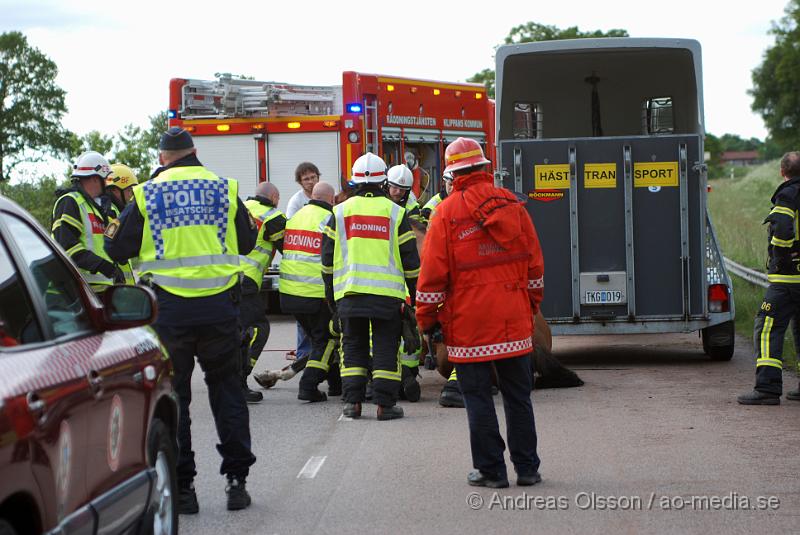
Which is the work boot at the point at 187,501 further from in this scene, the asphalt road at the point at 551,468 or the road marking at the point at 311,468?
the road marking at the point at 311,468

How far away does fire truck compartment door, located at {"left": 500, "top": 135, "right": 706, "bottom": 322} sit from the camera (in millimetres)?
13680

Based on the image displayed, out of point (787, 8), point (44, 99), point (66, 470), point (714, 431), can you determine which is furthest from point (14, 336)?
point (787, 8)

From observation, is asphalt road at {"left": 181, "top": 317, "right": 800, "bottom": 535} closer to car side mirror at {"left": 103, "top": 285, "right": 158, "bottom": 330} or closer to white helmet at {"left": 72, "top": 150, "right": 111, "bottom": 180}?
car side mirror at {"left": 103, "top": 285, "right": 158, "bottom": 330}

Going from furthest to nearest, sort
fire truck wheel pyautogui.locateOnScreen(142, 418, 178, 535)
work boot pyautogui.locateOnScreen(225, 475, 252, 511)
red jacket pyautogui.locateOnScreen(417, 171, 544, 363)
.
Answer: red jacket pyautogui.locateOnScreen(417, 171, 544, 363) → work boot pyautogui.locateOnScreen(225, 475, 252, 511) → fire truck wheel pyautogui.locateOnScreen(142, 418, 178, 535)

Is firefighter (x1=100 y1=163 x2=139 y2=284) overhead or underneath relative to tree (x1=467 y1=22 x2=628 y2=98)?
underneath

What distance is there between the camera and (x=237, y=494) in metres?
7.16

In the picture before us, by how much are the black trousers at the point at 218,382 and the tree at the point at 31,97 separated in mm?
91041

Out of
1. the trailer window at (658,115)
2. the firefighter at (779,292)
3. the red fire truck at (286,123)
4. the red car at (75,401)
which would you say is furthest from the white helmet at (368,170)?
the red fire truck at (286,123)

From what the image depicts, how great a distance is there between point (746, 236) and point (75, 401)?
31389mm

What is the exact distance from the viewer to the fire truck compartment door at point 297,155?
20156mm

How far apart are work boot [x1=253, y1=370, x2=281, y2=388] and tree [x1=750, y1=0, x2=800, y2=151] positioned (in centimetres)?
9330

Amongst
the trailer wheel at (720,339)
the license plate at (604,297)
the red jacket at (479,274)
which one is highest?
the red jacket at (479,274)

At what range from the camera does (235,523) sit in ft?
22.5

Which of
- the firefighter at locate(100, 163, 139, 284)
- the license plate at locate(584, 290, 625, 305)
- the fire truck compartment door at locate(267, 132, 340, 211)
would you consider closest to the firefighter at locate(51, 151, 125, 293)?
the firefighter at locate(100, 163, 139, 284)
